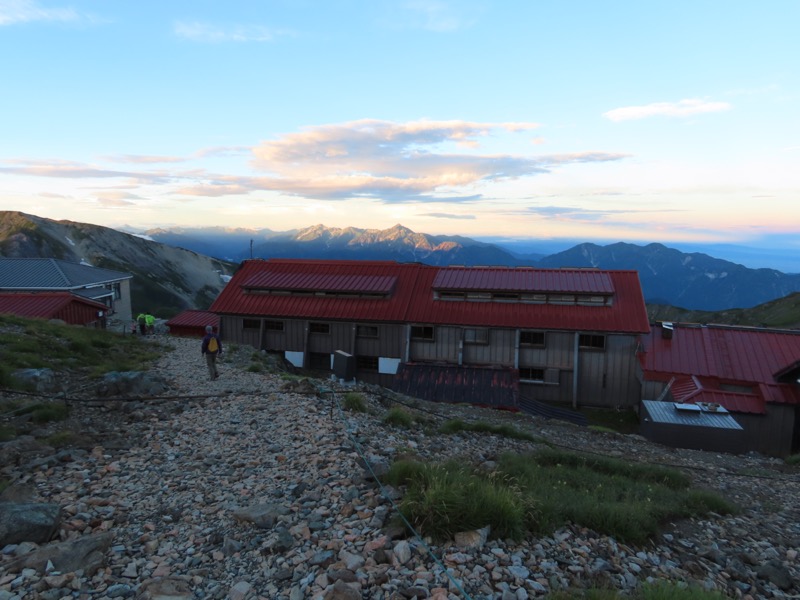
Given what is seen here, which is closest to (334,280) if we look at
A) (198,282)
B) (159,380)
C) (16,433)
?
(159,380)

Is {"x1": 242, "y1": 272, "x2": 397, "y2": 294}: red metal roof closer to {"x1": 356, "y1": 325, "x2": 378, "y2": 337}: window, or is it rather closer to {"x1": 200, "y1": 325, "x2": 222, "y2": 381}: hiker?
{"x1": 356, "y1": 325, "x2": 378, "y2": 337}: window

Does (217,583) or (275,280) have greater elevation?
(275,280)

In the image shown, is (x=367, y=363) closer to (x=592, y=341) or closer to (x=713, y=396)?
(x=592, y=341)

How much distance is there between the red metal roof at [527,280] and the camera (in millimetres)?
31703

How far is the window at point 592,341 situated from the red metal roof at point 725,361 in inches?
91.1

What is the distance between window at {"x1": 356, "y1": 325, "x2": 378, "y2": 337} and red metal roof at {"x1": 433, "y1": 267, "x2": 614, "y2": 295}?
5223 millimetres

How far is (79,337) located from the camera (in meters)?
23.8

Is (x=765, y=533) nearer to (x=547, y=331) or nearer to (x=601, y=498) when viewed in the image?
(x=601, y=498)

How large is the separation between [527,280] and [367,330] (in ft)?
38.5

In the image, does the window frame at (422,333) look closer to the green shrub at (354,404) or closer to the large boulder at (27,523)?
the green shrub at (354,404)

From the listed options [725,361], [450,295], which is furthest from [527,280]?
[725,361]

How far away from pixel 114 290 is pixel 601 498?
51.6 meters

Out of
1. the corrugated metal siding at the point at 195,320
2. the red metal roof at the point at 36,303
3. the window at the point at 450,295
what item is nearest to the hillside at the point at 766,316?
the window at the point at 450,295

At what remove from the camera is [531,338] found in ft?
102
